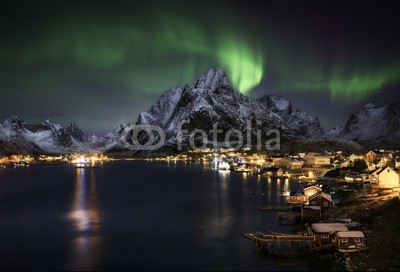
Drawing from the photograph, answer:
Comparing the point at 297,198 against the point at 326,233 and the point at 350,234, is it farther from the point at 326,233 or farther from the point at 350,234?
the point at 350,234

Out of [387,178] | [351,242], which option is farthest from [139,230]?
[387,178]

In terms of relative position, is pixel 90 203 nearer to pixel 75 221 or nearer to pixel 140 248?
pixel 75 221

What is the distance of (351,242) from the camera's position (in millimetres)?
38031

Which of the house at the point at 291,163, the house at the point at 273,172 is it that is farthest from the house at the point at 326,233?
the house at the point at 291,163

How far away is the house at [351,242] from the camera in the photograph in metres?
37.7

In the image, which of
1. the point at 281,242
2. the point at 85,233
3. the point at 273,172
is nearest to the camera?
the point at 281,242

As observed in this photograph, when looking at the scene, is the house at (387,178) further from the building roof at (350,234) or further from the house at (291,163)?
the house at (291,163)

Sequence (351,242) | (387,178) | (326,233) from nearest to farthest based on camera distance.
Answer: (351,242), (326,233), (387,178)

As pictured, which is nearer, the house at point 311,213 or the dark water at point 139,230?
the dark water at point 139,230

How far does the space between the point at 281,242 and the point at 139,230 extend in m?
20.6

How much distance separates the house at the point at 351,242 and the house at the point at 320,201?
2162 centimetres

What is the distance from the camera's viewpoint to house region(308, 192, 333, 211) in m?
60.3

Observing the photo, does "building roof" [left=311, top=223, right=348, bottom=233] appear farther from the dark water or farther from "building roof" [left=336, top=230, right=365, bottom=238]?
the dark water

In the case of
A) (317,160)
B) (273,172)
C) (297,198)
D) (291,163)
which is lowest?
(297,198)
